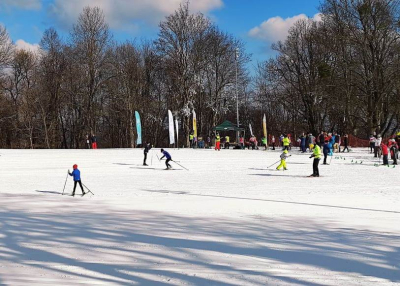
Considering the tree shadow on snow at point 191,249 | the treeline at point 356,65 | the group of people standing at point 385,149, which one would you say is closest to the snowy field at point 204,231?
the tree shadow on snow at point 191,249

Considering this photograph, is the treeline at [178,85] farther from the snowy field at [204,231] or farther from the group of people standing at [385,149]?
the snowy field at [204,231]

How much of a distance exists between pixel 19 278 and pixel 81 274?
72 cm

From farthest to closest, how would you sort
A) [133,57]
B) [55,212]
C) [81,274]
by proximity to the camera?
[133,57], [55,212], [81,274]

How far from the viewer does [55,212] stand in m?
10.6

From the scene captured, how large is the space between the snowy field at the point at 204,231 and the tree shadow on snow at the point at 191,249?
17mm

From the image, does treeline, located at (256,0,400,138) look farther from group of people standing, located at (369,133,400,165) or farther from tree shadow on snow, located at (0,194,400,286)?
tree shadow on snow, located at (0,194,400,286)

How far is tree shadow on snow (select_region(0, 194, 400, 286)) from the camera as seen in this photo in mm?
5207

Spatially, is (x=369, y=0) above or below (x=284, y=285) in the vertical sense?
above

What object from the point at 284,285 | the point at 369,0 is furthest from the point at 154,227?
the point at 369,0

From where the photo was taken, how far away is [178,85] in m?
46.6

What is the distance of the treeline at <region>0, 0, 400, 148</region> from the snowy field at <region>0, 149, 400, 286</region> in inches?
883

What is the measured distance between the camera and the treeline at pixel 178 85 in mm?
38500

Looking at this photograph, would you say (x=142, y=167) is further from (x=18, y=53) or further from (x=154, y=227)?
(x=18, y=53)

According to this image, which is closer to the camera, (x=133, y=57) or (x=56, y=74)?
(x=56, y=74)
